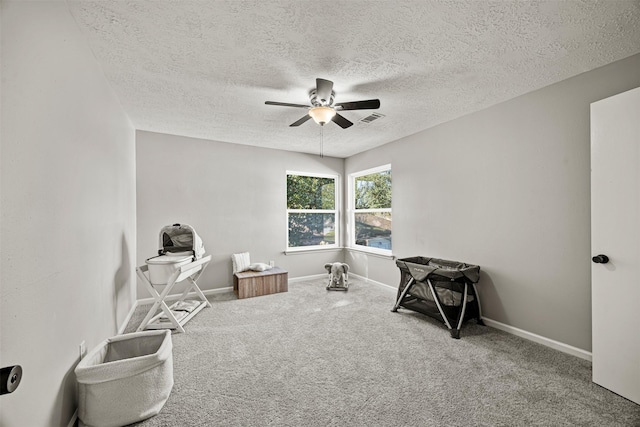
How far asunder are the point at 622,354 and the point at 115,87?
4564mm

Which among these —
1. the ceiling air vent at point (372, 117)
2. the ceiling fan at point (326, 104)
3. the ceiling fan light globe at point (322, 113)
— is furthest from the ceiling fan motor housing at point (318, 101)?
the ceiling air vent at point (372, 117)

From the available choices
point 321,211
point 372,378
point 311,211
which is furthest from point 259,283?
point 372,378

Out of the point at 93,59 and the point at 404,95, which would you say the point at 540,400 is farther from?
the point at 93,59

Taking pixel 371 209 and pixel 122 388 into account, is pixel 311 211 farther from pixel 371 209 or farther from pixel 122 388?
pixel 122 388

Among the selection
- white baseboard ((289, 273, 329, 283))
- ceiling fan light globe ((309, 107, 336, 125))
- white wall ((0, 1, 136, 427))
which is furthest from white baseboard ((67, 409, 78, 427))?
white baseboard ((289, 273, 329, 283))

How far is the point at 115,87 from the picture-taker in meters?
2.50

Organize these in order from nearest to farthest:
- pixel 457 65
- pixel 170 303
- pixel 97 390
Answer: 1. pixel 97 390
2. pixel 457 65
3. pixel 170 303

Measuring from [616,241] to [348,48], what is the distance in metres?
2.33

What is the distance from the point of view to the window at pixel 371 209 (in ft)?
15.3

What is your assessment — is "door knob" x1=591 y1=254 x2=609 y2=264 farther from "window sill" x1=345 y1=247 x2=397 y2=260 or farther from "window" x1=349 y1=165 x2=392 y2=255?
"window" x1=349 y1=165 x2=392 y2=255

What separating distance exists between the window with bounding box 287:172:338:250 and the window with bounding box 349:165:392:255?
0.39 m

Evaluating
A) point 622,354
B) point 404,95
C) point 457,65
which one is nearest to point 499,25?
point 457,65

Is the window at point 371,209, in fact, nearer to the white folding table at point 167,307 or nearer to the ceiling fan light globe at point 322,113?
the ceiling fan light globe at point 322,113

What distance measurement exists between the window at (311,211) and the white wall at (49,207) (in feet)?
10.4
